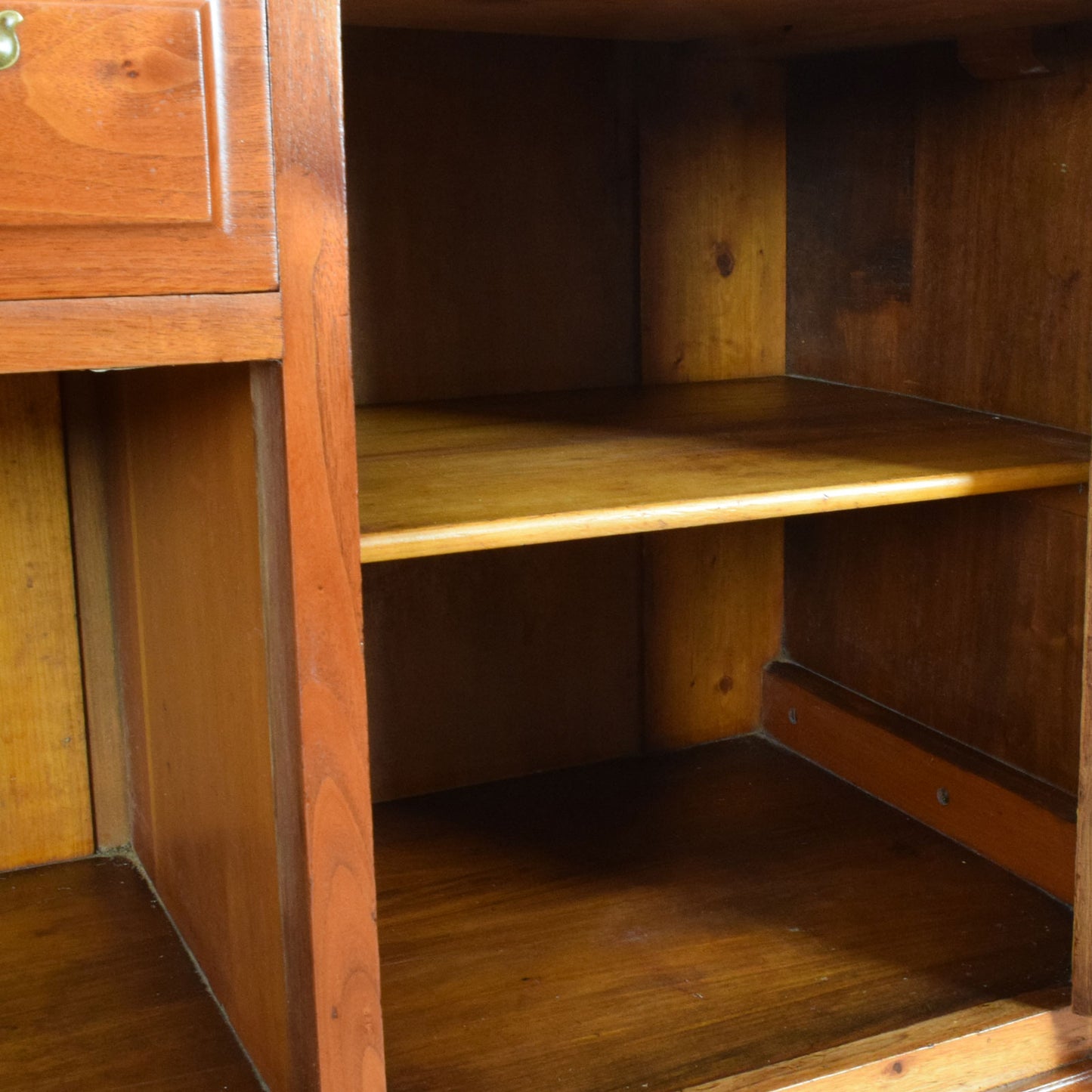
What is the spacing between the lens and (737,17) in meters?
1.21

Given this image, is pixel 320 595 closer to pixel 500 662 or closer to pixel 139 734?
pixel 139 734

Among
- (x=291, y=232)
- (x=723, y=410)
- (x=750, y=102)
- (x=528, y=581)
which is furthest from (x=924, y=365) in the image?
(x=291, y=232)

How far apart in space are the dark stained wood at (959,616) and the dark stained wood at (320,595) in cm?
68

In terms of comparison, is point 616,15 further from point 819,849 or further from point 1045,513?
point 819,849

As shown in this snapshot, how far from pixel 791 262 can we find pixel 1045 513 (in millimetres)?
451

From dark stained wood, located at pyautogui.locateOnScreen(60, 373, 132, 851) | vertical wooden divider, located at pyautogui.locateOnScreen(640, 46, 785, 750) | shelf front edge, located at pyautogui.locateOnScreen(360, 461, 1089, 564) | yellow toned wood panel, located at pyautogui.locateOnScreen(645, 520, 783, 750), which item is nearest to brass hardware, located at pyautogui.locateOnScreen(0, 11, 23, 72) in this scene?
shelf front edge, located at pyautogui.locateOnScreen(360, 461, 1089, 564)

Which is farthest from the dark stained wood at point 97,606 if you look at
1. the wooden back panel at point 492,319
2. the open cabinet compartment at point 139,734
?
the wooden back panel at point 492,319

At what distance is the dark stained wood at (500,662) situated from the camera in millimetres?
1440

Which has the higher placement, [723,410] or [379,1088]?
[723,410]

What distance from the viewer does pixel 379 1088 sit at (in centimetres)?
87

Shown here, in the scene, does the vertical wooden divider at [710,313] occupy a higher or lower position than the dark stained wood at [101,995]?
higher

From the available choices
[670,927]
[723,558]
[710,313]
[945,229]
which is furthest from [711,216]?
[670,927]

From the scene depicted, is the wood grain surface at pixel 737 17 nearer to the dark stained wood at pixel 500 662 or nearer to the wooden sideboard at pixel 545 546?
the wooden sideboard at pixel 545 546

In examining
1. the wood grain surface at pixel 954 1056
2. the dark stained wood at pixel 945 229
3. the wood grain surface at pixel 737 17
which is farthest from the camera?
the dark stained wood at pixel 945 229
